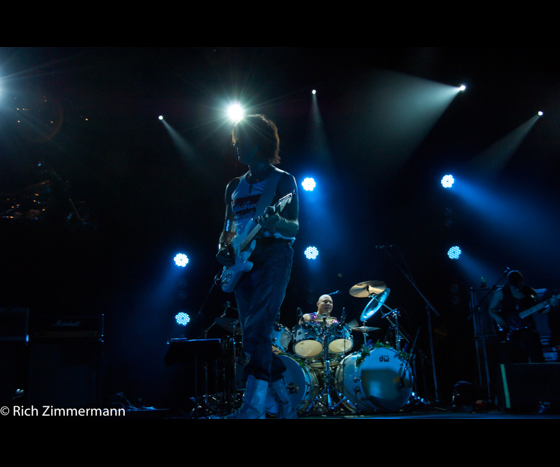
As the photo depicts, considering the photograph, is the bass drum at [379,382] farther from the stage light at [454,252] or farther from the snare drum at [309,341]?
the stage light at [454,252]

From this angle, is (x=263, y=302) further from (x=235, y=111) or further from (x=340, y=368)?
(x=235, y=111)

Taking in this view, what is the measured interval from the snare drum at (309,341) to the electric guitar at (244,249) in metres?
3.48

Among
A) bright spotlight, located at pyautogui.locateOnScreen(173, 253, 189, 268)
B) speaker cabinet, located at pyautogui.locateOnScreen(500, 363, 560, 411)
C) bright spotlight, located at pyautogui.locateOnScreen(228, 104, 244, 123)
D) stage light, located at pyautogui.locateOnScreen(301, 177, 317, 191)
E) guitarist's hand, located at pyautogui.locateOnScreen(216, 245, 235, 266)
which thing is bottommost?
speaker cabinet, located at pyautogui.locateOnScreen(500, 363, 560, 411)

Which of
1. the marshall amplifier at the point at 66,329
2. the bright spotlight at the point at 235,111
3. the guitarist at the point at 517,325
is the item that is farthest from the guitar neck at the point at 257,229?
the bright spotlight at the point at 235,111

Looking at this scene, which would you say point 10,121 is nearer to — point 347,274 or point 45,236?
point 45,236

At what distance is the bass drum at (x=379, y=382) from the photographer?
18.9 ft

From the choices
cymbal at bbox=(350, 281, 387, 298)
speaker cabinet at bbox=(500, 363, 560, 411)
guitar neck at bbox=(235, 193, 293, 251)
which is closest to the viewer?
guitar neck at bbox=(235, 193, 293, 251)

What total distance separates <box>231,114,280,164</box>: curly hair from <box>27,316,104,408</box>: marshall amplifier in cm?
315

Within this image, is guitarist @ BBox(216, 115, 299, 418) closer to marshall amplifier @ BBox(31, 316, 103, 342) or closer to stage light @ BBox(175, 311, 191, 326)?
marshall amplifier @ BBox(31, 316, 103, 342)

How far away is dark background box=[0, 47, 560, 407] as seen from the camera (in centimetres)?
712

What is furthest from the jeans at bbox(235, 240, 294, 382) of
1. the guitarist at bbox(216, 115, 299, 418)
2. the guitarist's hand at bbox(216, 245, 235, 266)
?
the guitarist's hand at bbox(216, 245, 235, 266)

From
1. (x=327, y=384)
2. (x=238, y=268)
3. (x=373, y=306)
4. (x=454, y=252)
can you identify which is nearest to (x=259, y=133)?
(x=238, y=268)


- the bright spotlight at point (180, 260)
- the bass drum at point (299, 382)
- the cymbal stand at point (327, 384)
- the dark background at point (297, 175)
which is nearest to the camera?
the bass drum at point (299, 382)

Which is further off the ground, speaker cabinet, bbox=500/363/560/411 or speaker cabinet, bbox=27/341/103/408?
speaker cabinet, bbox=27/341/103/408
